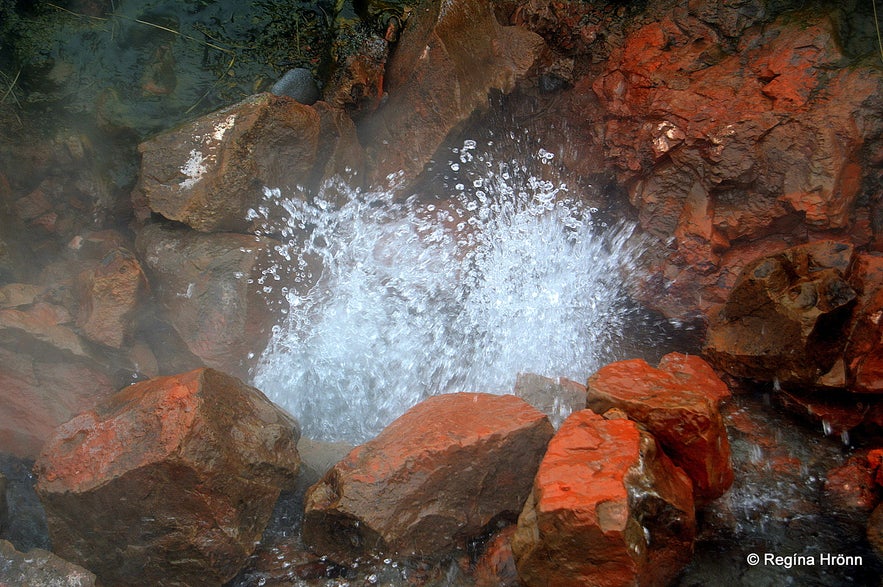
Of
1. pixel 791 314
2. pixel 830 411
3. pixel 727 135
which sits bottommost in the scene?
pixel 830 411

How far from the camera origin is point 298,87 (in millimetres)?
4500

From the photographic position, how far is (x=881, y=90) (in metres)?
3.47

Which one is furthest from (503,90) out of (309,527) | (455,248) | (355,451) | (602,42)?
(309,527)

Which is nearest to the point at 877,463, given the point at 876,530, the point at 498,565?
the point at 876,530

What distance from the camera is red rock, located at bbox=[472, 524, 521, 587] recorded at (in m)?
2.80

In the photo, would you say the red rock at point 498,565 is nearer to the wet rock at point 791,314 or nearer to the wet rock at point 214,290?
the wet rock at point 791,314

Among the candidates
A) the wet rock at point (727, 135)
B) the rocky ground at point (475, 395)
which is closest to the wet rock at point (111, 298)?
the rocky ground at point (475, 395)

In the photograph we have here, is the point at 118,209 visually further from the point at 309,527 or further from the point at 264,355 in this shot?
the point at 309,527

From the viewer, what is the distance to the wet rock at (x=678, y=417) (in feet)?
8.86

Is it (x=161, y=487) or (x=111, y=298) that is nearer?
(x=161, y=487)

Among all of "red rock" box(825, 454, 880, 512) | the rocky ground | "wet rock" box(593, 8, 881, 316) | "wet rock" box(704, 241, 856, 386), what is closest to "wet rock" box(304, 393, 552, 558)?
the rocky ground

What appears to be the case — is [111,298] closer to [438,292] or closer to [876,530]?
[438,292]

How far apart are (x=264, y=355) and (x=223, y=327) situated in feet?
1.07

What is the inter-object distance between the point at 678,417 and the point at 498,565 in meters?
1.03
